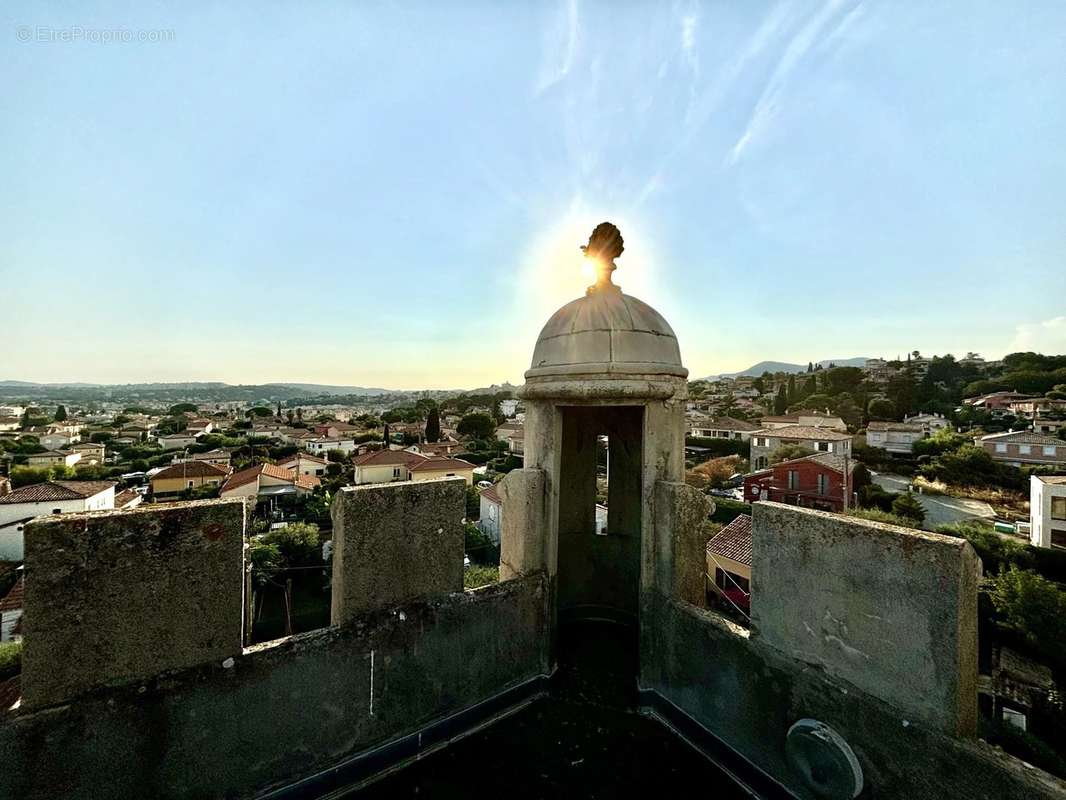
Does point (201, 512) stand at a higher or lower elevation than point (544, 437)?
lower

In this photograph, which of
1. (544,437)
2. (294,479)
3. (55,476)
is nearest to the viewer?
(544,437)

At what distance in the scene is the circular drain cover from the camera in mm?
2531

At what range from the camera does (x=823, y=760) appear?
263cm

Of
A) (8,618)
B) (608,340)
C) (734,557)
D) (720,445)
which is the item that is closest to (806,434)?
(720,445)

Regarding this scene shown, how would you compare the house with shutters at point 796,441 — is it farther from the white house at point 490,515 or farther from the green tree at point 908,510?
the white house at point 490,515

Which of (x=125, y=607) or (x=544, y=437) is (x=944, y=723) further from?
(x=125, y=607)

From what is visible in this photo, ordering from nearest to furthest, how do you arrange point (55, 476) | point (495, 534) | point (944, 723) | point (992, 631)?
point (944, 723)
point (992, 631)
point (495, 534)
point (55, 476)

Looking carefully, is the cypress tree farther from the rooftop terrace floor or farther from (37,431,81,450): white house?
(37,431,81,450): white house

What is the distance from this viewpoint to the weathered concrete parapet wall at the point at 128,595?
87.9 inches

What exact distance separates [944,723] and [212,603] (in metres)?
3.97

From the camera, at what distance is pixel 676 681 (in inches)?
147

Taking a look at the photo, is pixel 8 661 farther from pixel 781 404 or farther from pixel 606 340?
pixel 781 404

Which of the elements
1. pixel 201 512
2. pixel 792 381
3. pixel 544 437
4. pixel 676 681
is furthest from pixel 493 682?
pixel 792 381

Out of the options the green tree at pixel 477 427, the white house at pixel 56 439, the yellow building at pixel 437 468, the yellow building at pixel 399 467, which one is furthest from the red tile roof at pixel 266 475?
the white house at pixel 56 439
